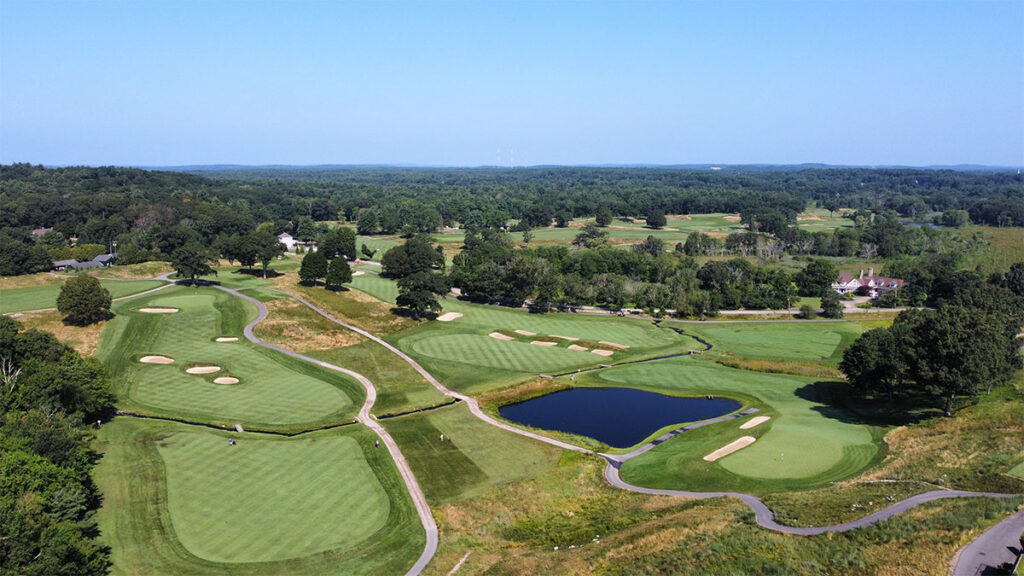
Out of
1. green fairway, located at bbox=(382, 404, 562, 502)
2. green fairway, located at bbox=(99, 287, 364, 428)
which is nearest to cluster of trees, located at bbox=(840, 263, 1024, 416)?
green fairway, located at bbox=(382, 404, 562, 502)

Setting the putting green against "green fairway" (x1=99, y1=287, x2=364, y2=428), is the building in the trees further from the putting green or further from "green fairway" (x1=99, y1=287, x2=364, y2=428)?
the putting green

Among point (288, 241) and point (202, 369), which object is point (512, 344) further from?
point (288, 241)

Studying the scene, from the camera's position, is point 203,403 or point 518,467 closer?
point 518,467

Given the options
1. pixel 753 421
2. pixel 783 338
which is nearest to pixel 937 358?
pixel 753 421

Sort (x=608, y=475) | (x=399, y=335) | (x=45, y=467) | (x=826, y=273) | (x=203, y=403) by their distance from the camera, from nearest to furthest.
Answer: (x=45, y=467) < (x=608, y=475) < (x=203, y=403) < (x=399, y=335) < (x=826, y=273)

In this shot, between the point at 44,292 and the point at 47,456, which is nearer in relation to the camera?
the point at 47,456

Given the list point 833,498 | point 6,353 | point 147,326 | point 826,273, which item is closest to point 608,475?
point 833,498

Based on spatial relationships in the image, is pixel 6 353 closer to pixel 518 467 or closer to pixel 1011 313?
pixel 518 467
